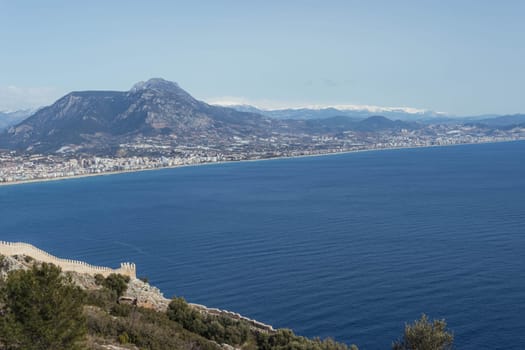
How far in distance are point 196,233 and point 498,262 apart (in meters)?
32.6

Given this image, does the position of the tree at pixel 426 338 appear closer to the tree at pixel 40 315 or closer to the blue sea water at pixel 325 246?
the blue sea water at pixel 325 246

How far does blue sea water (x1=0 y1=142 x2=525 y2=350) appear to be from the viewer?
112 ft

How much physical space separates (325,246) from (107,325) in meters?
35.7

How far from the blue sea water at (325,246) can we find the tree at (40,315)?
739 inches

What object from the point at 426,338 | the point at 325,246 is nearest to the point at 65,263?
the point at 426,338

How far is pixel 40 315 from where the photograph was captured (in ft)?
48.1

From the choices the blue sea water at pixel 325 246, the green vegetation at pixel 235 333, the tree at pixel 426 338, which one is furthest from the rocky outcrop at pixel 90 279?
the blue sea water at pixel 325 246

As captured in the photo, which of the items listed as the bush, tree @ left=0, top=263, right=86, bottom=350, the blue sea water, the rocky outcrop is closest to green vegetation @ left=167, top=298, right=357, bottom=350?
the rocky outcrop

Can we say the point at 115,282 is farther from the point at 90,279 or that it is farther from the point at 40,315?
the point at 40,315

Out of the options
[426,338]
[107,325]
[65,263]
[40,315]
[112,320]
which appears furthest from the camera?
[65,263]

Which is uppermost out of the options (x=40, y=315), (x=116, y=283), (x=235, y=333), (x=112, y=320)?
(x=40, y=315)

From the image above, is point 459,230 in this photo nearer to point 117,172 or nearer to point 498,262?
point 498,262

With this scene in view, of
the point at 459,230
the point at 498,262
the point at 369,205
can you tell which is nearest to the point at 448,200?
the point at 369,205

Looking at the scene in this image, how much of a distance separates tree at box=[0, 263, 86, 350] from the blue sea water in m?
18.8
